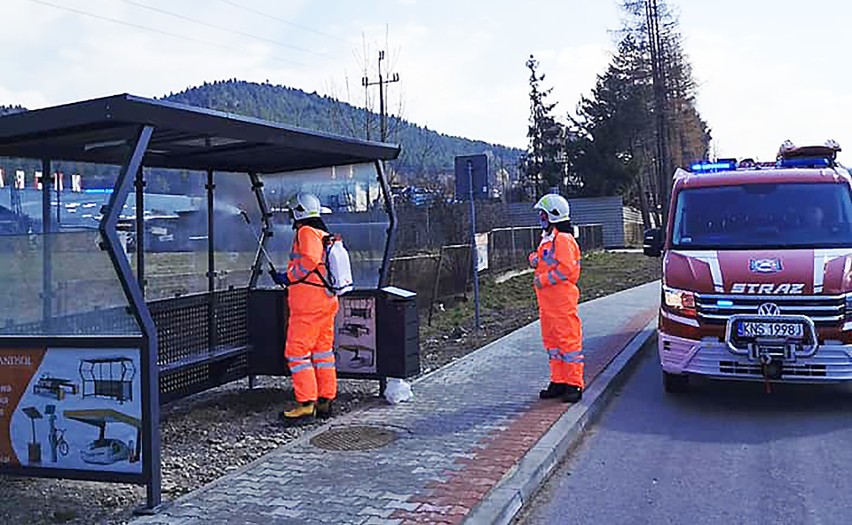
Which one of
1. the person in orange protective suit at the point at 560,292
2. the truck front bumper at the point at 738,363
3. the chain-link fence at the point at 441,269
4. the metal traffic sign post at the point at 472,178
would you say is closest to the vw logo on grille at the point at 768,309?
the truck front bumper at the point at 738,363

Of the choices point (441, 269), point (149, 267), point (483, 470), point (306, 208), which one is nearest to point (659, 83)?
point (441, 269)

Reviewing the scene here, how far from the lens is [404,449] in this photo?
21.7 ft

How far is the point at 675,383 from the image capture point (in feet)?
30.0

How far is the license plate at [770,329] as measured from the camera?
7820mm

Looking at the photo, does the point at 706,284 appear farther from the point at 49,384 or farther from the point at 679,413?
the point at 49,384

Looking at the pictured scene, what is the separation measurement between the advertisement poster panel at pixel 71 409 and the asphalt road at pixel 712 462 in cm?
248

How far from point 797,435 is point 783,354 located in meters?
0.79

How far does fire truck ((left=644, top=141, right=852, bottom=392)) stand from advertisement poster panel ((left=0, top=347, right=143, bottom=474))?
5.33 meters

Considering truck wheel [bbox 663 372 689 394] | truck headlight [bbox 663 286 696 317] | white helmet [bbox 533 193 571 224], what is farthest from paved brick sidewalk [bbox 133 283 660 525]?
white helmet [bbox 533 193 571 224]

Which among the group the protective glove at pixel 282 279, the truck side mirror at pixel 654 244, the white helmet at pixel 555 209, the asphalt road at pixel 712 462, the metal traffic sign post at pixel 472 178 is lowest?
the asphalt road at pixel 712 462

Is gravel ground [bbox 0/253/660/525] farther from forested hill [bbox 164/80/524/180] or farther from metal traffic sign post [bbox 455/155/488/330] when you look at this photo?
forested hill [bbox 164/80/524/180]

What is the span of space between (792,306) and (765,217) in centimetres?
140

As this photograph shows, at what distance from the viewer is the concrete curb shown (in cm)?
528

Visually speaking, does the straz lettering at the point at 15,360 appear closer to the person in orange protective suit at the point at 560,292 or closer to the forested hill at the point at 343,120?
the person in orange protective suit at the point at 560,292
